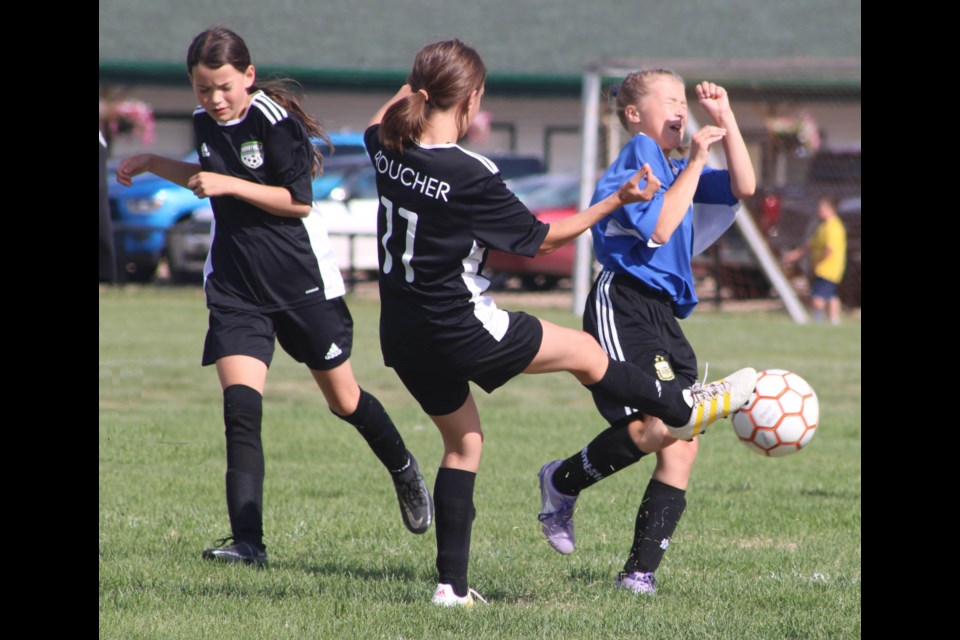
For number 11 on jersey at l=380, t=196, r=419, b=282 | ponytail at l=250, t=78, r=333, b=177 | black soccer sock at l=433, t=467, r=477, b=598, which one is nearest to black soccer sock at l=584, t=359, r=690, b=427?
black soccer sock at l=433, t=467, r=477, b=598

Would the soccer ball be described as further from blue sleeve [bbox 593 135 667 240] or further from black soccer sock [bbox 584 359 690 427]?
blue sleeve [bbox 593 135 667 240]

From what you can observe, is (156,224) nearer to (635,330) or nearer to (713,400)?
(635,330)

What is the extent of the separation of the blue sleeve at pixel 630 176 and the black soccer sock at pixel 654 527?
988mm

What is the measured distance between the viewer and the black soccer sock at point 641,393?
4.64 meters

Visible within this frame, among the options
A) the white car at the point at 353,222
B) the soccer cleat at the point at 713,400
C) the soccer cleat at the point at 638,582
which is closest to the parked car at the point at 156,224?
the white car at the point at 353,222

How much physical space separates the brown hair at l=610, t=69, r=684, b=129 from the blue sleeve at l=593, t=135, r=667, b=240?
206 millimetres

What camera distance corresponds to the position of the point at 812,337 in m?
15.0

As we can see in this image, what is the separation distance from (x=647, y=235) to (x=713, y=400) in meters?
0.62

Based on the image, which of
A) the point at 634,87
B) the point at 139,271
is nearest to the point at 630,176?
the point at 634,87

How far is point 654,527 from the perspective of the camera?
16.4 ft

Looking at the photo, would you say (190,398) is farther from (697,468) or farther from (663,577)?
(663,577)

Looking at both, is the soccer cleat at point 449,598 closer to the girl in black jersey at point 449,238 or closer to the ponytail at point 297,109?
the girl in black jersey at point 449,238
